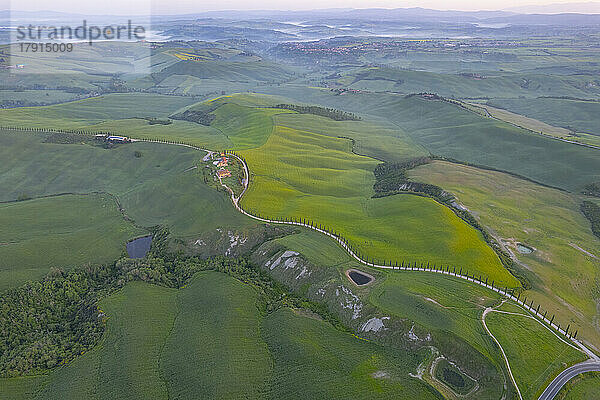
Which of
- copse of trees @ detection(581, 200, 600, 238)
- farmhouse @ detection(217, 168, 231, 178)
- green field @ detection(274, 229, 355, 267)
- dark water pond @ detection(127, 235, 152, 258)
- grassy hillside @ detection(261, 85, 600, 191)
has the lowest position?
dark water pond @ detection(127, 235, 152, 258)

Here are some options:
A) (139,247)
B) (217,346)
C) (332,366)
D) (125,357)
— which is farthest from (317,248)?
(139,247)

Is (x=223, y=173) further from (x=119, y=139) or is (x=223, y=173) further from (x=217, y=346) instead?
(x=217, y=346)

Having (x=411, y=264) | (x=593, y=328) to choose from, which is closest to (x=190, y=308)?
(x=411, y=264)

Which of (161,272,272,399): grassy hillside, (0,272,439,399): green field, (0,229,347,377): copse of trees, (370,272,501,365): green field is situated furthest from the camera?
(0,229,347,377): copse of trees

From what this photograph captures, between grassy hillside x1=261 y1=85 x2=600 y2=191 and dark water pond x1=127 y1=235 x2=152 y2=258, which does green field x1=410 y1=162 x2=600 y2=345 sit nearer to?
grassy hillside x1=261 y1=85 x2=600 y2=191

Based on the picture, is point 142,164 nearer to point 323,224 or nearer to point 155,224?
point 155,224

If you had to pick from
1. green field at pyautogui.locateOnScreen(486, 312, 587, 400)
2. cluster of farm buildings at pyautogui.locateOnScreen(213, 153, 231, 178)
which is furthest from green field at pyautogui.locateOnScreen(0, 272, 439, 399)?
cluster of farm buildings at pyautogui.locateOnScreen(213, 153, 231, 178)

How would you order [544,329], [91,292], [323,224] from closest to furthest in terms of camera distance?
[544,329], [91,292], [323,224]
